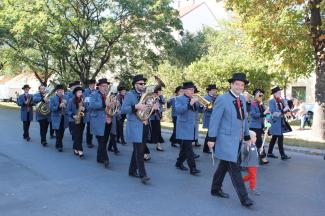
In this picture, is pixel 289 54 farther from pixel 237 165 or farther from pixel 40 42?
pixel 40 42

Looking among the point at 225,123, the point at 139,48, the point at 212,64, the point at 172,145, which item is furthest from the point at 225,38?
the point at 225,123

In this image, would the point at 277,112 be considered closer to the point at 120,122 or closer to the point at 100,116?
the point at 100,116

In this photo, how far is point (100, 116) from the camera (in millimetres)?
10305

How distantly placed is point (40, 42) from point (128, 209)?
24171mm

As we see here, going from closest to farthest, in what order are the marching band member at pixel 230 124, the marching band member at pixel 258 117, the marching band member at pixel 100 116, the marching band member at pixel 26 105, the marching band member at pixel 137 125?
the marching band member at pixel 230 124, the marching band member at pixel 137 125, the marching band member at pixel 100 116, the marching band member at pixel 258 117, the marching band member at pixel 26 105

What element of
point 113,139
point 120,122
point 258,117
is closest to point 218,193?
point 258,117

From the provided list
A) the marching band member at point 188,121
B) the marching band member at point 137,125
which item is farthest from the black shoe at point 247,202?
the marching band member at point 188,121

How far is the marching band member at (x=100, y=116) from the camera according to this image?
10125mm

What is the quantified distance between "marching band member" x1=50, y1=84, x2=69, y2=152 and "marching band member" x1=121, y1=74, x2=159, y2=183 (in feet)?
14.9

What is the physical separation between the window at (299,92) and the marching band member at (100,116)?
38573 millimetres

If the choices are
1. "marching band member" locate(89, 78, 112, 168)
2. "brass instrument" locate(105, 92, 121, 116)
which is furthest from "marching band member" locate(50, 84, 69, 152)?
"marching band member" locate(89, 78, 112, 168)

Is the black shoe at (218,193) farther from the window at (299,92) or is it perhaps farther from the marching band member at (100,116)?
the window at (299,92)

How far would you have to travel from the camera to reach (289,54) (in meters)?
16.8

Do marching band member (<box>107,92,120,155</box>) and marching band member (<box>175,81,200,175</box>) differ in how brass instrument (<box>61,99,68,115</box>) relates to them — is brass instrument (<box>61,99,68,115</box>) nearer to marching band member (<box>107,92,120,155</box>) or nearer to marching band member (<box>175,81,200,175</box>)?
marching band member (<box>107,92,120,155</box>)
